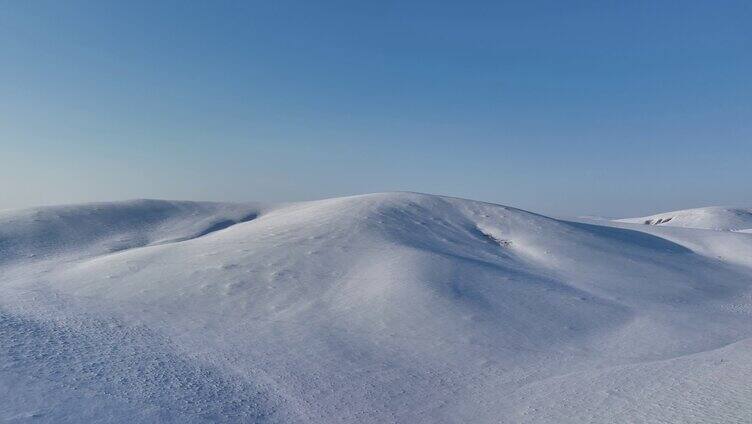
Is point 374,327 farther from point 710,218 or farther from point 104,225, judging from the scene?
point 710,218

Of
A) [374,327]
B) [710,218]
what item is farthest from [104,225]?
[710,218]

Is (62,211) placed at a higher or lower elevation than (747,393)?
higher

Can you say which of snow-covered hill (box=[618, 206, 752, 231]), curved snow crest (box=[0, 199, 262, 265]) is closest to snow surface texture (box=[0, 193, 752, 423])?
curved snow crest (box=[0, 199, 262, 265])

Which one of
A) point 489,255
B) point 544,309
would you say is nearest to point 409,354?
point 544,309

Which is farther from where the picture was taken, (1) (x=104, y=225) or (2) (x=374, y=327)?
(1) (x=104, y=225)

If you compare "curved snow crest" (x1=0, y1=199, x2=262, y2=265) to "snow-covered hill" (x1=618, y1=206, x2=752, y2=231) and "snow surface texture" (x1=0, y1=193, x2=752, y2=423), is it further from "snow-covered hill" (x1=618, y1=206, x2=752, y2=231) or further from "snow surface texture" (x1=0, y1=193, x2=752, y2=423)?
"snow-covered hill" (x1=618, y1=206, x2=752, y2=231)

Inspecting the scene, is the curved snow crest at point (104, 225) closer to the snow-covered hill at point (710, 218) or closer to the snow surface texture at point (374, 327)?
the snow surface texture at point (374, 327)

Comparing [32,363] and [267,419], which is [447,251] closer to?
[267,419]
